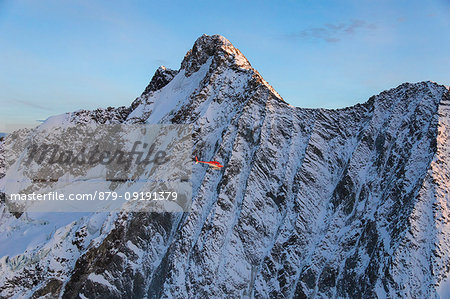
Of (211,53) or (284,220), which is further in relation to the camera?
(211,53)

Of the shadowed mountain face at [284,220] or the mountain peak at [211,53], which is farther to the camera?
the mountain peak at [211,53]

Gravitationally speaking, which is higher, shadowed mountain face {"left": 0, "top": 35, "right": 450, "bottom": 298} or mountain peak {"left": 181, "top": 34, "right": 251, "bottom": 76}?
mountain peak {"left": 181, "top": 34, "right": 251, "bottom": 76}

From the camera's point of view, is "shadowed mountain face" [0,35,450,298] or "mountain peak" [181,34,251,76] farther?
"mountain peak" [181,34,251,76]

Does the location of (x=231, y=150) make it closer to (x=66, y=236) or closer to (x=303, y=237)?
(x=303, y=237)

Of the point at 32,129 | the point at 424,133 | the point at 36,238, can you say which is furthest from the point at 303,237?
the point at 32,129
